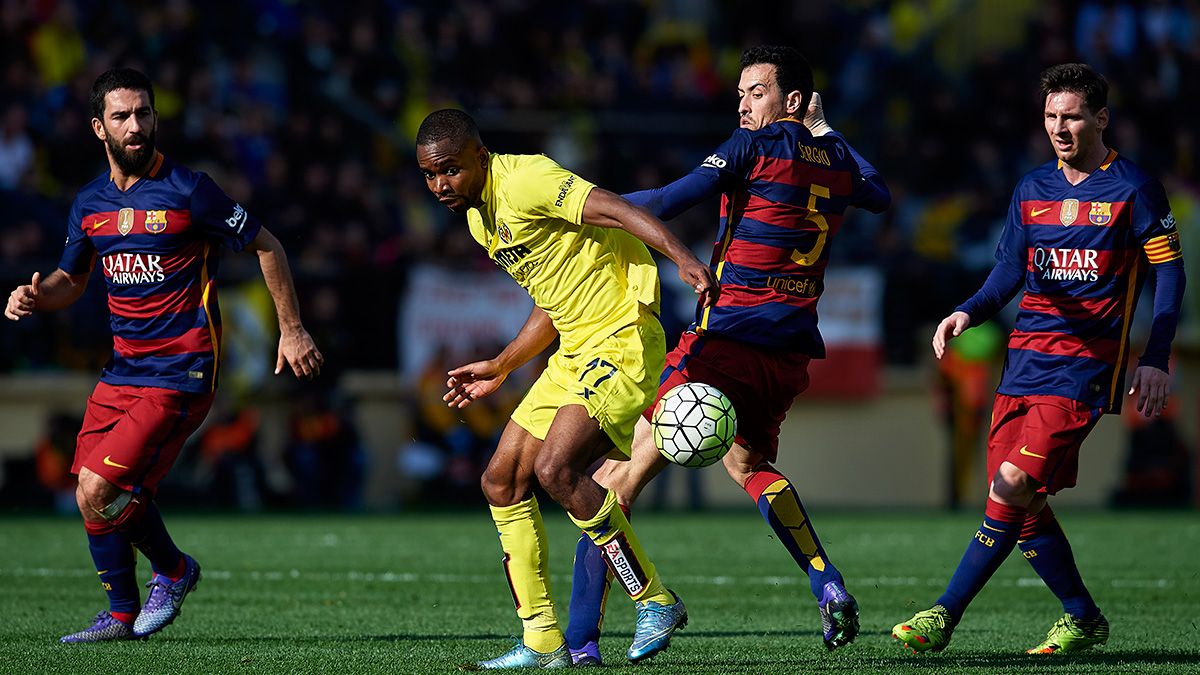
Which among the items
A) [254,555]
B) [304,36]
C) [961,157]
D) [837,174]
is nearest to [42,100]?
[304,36]

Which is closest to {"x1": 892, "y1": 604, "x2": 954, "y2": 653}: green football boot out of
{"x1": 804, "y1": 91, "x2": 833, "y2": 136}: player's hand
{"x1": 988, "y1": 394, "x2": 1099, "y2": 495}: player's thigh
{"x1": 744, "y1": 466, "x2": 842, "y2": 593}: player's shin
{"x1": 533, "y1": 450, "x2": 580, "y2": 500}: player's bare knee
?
{"x1": 744, "y1": 466, "x2": 842, "y2": 593}: player's shin

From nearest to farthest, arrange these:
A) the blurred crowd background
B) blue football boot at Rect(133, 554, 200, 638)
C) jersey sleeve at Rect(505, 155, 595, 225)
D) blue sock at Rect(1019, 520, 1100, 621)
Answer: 1. jersey sleeve at Rect(505, 155, 595, 225)
2. blue sock at Rect(1019, 520, 1100, 621)
3. blue football boot at Rect(133, 554, 200, 638)
4. the blurred crowd background

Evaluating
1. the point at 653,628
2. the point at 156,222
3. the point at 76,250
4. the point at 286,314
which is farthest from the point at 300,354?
the point at 653,628

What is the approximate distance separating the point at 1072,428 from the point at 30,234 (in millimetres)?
12052

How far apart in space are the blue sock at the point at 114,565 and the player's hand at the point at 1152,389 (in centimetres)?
435

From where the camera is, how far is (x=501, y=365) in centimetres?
668

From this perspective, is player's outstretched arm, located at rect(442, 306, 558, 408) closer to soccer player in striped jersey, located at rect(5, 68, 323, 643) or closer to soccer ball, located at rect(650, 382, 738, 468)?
soccer ball, located at rect(650, 382, 738, 468)

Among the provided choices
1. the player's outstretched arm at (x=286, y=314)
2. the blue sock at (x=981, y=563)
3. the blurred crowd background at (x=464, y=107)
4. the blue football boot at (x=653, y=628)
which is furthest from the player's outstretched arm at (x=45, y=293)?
the blurred crowd background at (x=464, y=107)

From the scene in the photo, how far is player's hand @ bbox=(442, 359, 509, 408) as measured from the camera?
6699 mm

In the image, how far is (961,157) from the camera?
20.9 meters

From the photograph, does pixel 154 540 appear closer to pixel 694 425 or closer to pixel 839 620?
pixel 694 425

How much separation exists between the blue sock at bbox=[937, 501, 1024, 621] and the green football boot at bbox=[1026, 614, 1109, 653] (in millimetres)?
492

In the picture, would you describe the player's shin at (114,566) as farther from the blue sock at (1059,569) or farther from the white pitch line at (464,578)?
the blue sock at (1059,569)

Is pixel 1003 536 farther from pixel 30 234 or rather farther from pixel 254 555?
pixel 30 234
